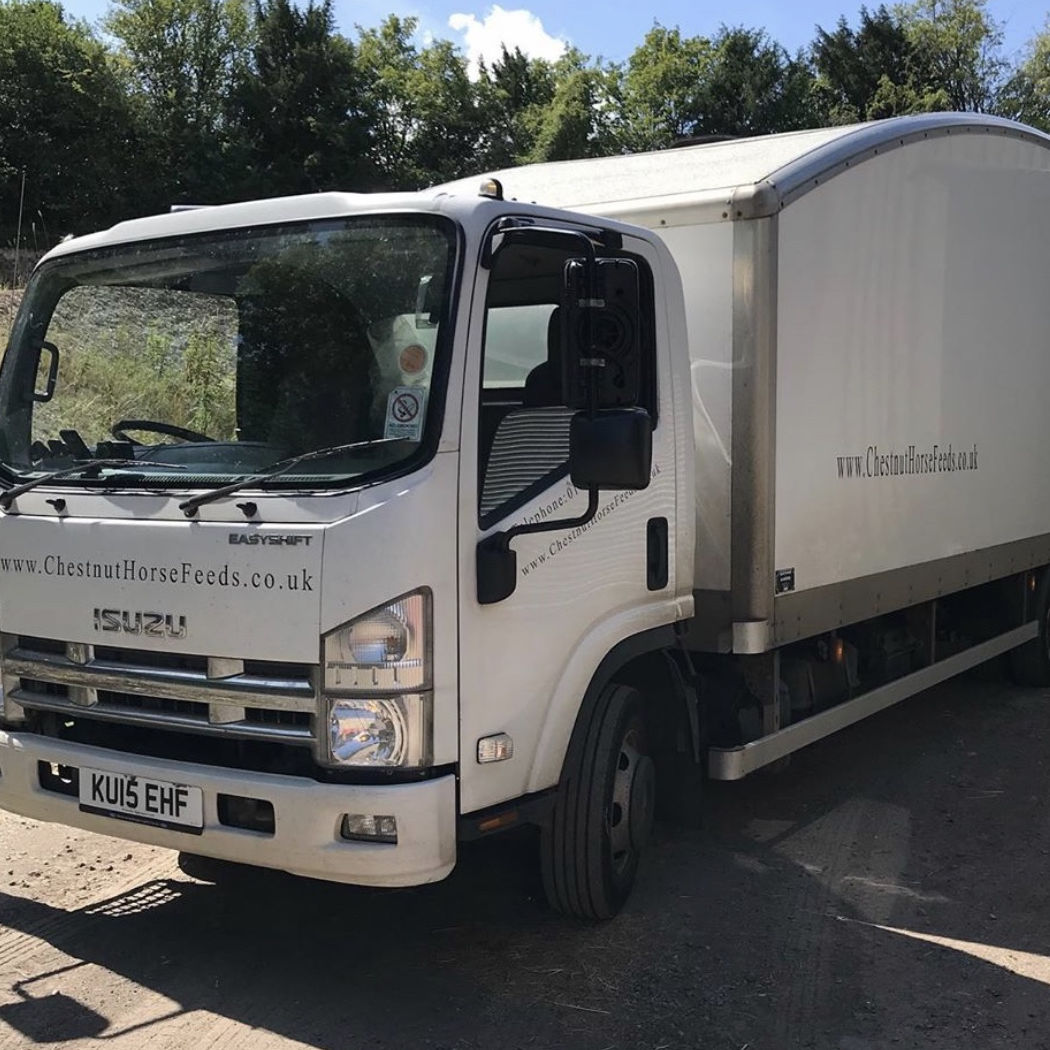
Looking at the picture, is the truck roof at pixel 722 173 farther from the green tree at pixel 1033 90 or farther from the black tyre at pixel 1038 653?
the green tree at pixel 1033 90

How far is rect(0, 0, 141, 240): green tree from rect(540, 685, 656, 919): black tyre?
3245 centimetres

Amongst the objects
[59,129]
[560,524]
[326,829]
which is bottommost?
[326,829]

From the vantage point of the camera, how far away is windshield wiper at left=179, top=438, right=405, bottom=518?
3490 mm

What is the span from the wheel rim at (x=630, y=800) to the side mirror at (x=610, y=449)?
46.8 inches

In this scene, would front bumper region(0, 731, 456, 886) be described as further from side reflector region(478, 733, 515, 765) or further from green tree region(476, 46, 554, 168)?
green tree region(476, 46, 554, 168)

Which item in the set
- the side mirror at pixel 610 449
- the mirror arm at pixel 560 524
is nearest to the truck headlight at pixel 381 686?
the mirror arm at pixel 560 524

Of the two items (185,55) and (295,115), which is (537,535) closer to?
(295,115)

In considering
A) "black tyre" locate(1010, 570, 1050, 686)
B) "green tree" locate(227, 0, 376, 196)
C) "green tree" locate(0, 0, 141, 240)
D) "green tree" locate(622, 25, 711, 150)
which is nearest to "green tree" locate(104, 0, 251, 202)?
"green tree" locate(227, 0, 376, 196)

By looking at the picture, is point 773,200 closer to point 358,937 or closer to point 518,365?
point 518,365

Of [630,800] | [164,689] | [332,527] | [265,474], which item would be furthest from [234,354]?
[630,800]

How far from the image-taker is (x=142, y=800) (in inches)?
143

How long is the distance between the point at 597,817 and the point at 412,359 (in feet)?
5.80

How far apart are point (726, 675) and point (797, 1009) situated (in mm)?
1515

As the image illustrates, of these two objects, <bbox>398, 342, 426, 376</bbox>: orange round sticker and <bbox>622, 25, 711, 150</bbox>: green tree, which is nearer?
<bbox>398, 342, 426, 376</bbox>: orange round sticker
